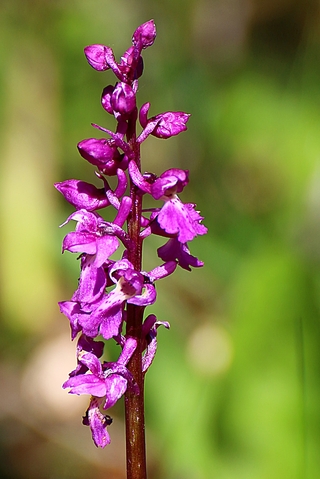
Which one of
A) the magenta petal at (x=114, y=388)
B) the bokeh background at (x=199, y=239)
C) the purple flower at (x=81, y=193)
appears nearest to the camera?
the magenta petal at (x=114, y=388)

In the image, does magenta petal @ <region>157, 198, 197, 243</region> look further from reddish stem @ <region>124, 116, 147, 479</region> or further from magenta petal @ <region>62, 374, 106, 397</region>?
magenta petal @ <region>62, 374, 106, 397</region>

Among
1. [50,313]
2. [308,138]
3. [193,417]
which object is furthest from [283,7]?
[193,417]

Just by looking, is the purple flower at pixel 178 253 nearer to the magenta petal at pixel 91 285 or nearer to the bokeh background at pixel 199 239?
the magenta petal at pixel 91 285

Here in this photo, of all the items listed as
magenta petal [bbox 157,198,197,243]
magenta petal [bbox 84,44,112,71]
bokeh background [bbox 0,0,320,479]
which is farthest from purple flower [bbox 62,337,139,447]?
bokeh background [bbox 0,0,320,479]

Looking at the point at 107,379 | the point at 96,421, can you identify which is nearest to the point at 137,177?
the point at 107,379

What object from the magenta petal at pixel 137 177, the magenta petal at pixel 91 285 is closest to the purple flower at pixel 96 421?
the magenta petal at pixel 91 285

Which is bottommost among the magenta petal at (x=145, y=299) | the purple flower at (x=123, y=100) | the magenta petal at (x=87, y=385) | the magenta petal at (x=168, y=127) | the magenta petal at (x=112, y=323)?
the magenta petal at (x=87, y=385)
